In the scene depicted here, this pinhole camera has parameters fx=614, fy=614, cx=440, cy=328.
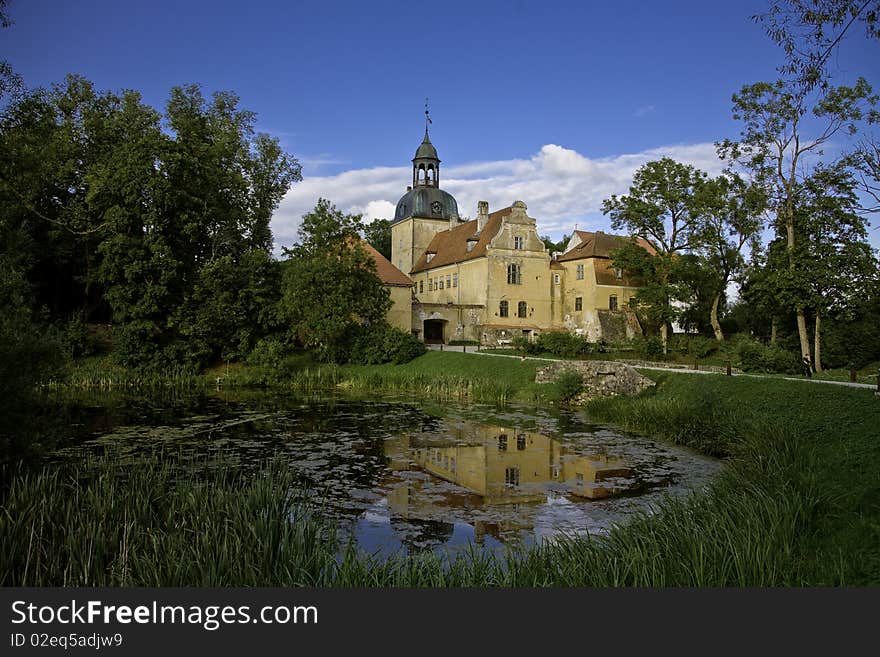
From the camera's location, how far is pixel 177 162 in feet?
98.1

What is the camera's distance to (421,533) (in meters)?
8.11

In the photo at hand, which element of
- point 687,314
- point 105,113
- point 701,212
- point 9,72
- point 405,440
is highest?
point 105,113

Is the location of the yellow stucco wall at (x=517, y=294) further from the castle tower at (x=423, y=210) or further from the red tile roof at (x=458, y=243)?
the castle tower at (x=423, y=210)

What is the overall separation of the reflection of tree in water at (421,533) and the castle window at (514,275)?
36.5m

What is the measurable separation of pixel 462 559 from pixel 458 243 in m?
44.2

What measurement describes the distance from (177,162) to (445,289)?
78.8ft

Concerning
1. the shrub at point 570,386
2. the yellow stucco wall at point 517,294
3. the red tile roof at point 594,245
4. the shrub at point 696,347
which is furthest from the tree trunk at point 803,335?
the red tile roof at point 594,245

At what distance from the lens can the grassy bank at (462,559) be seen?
5.36 meters

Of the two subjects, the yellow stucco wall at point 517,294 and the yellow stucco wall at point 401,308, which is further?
the yellow stucco wall at point 517,294

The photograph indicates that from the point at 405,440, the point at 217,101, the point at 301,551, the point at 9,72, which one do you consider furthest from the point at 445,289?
the point at 301,551

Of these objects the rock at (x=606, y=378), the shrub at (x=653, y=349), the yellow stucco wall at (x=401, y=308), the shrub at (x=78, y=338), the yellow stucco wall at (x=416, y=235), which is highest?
the yellow stucco wall at (x=416, y=235)

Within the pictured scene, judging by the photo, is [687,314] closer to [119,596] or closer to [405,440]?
[405,440]

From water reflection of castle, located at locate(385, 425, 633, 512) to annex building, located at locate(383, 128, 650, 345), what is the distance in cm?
2649

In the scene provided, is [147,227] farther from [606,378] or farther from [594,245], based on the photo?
[594,245]
